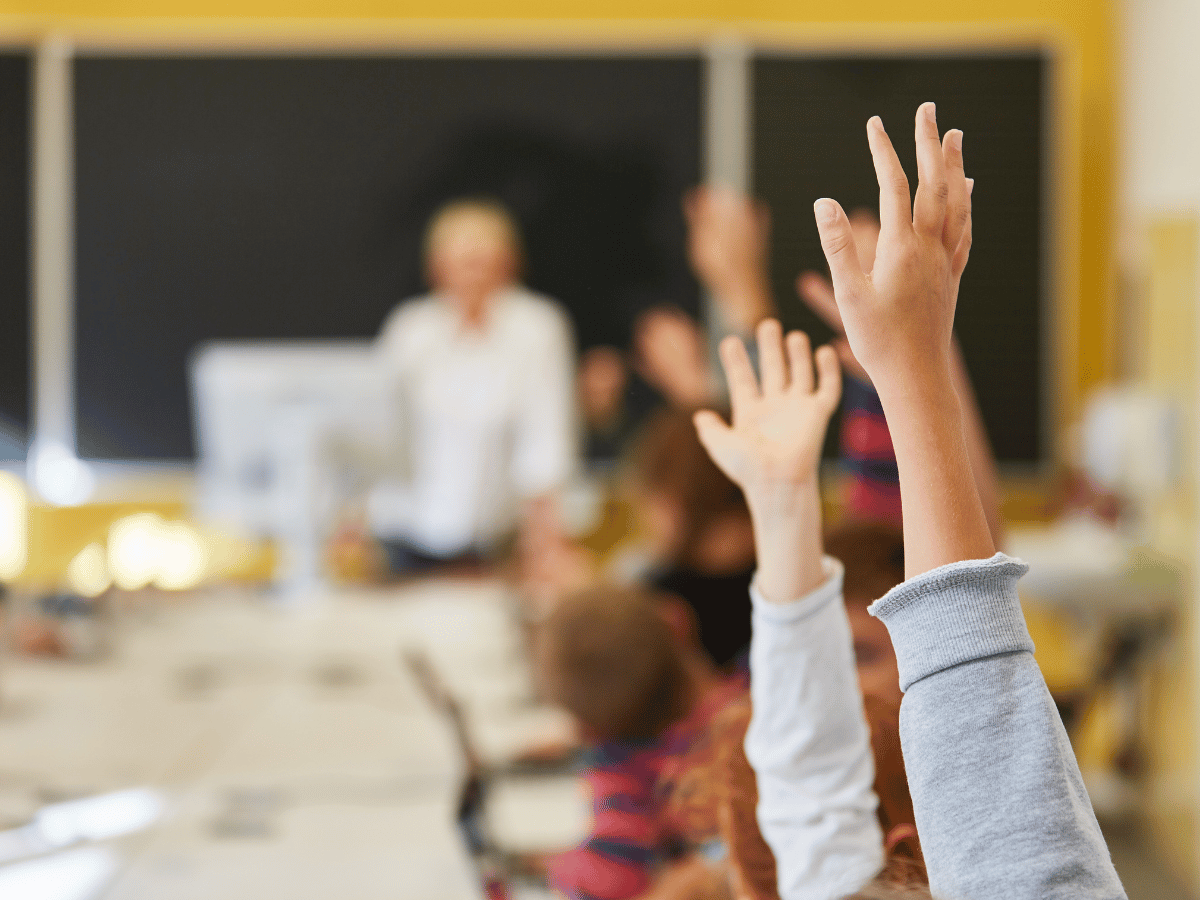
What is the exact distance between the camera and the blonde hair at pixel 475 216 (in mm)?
3203

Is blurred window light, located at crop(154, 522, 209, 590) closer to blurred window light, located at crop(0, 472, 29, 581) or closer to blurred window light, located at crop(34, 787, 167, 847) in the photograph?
blurred window light, located at crop(0, 472, 29, 581)

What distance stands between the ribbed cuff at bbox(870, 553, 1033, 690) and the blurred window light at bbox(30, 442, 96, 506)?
3294 mm

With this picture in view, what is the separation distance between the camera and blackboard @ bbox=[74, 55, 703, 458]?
3182 mm

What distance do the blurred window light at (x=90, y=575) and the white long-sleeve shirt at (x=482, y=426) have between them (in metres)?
0.69

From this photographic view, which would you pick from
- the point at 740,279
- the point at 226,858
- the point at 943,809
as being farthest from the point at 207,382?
the point at 943,809

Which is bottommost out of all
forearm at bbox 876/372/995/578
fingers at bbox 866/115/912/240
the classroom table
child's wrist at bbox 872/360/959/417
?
the classroom table

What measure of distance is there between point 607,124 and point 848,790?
303 centimetres

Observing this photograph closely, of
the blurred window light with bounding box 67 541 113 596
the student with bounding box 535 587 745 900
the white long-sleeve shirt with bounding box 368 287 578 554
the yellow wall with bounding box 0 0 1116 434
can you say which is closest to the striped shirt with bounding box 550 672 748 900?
the student with bounding box 535 587 745 900

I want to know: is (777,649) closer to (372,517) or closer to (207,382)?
(207,382)

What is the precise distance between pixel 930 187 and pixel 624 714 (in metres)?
0.65

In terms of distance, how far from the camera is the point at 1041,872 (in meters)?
0.29

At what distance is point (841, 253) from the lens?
11.8 inches

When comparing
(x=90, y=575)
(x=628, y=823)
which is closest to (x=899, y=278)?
(x=628, y=823)

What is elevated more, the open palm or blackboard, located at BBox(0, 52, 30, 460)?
blackboard, located at BBox(0, 52, 30, 460)
